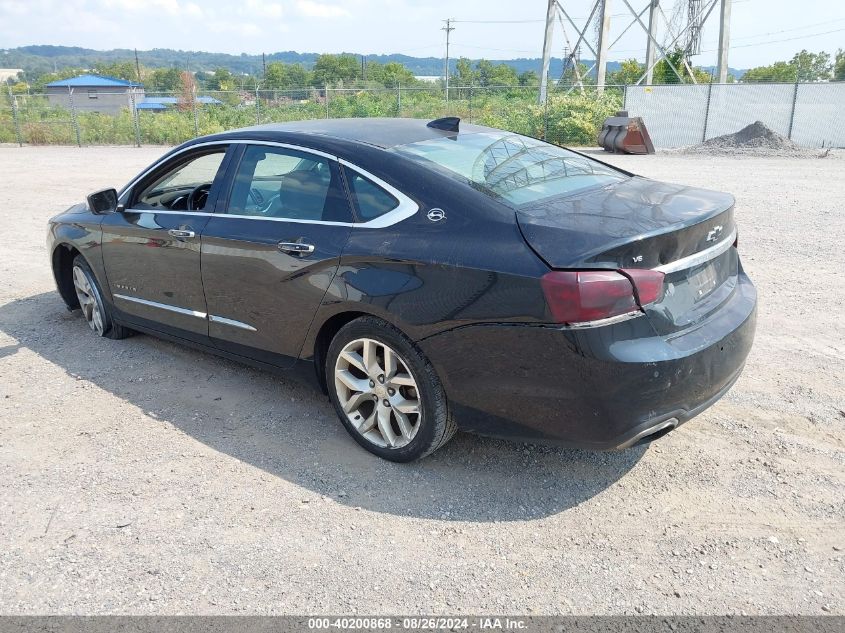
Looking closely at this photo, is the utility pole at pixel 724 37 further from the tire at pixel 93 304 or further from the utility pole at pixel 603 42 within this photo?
the tire at pixel 93 304

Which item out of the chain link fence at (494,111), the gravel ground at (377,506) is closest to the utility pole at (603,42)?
the chain link fence at (494,111)

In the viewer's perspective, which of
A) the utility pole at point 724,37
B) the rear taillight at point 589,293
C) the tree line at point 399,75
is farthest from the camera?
the tree line at point 399,75

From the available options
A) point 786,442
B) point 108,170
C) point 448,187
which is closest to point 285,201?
point 448,187

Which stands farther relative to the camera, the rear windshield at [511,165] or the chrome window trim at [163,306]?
the chrome window trim at [163,306]

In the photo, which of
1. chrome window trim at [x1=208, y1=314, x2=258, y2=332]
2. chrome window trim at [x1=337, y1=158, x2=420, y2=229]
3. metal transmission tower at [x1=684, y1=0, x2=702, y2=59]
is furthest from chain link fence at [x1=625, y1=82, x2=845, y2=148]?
chrome window trim at [x1=337, y1=158, x2=420, y2=229]

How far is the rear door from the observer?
3.82m

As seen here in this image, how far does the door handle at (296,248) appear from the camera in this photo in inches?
150

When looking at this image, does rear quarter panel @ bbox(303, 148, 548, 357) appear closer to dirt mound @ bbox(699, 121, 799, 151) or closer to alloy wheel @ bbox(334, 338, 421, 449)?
alloy wheel @ bbox(334, 338, 421, 449)

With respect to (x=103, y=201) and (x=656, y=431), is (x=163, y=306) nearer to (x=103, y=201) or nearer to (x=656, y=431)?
(x=103, y=201)

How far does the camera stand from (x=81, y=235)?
5484 mm

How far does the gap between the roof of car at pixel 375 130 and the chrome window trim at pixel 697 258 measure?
1.61 meters

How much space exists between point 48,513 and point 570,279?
2.66 m

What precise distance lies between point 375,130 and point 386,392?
1.59 metres

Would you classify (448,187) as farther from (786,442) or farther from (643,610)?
(786,442)
